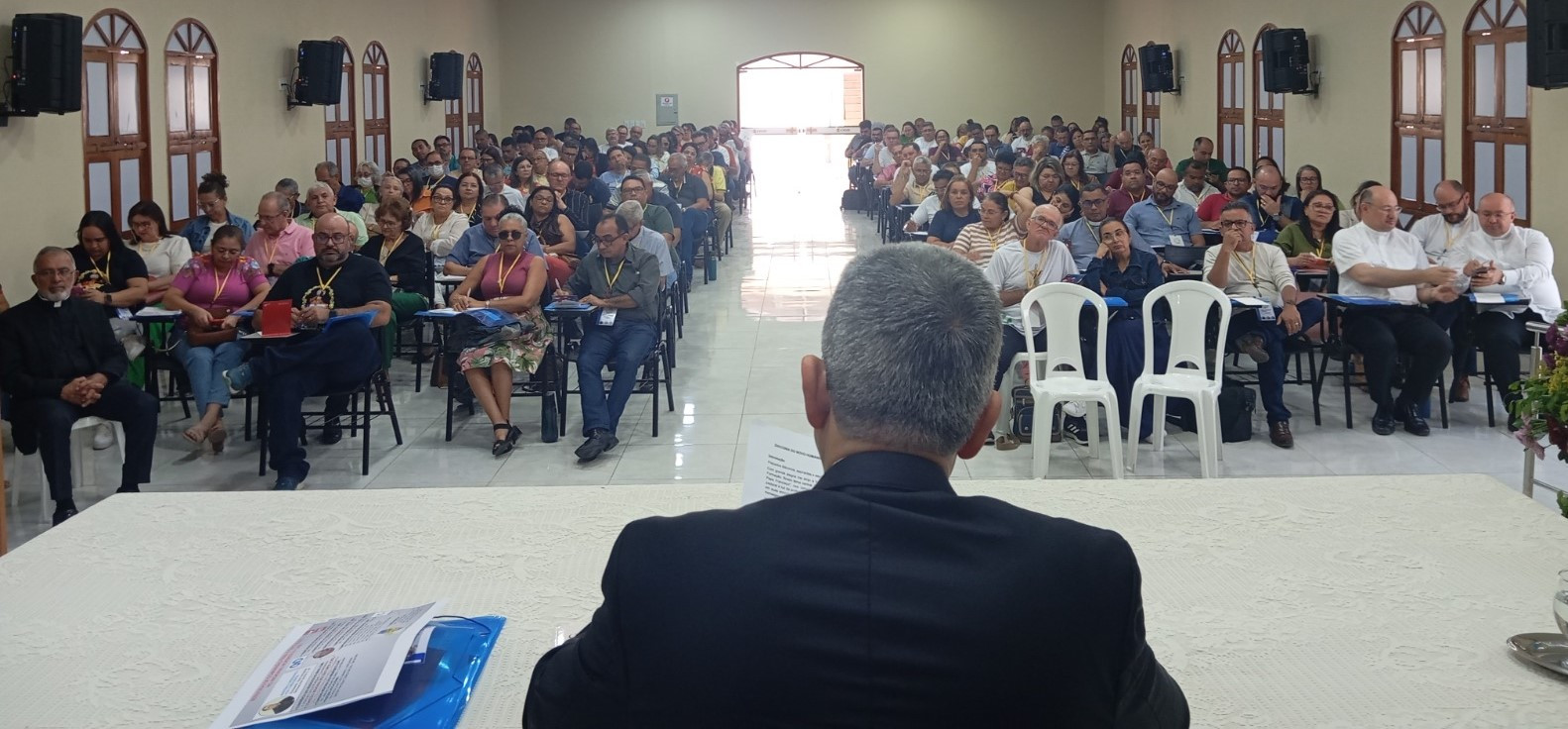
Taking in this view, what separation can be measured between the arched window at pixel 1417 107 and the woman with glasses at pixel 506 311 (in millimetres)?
6843

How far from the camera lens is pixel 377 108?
15.6 meters

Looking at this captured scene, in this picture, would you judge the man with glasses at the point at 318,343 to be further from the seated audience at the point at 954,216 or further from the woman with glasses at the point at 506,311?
the seated audience at the point at 954,216

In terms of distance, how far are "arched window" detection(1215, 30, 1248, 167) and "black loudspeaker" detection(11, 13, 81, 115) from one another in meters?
11.6

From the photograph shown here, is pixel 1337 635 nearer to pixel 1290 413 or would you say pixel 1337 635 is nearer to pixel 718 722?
pixel 718 722

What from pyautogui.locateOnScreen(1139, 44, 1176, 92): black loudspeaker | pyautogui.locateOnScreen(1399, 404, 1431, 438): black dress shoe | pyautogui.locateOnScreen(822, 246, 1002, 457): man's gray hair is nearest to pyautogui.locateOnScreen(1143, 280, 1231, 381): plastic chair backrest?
pyautogui.locateOnScreen(1399, 404, 1431, 438): black dress shoe

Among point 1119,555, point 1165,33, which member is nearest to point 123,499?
point 1119,555

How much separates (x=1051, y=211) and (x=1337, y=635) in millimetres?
4965

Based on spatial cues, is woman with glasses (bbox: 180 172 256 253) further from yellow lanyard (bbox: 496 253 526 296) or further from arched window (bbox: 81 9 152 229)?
yellow lanyard (bbox: 496 253 526 296)

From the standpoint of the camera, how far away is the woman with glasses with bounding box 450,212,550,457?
695cm

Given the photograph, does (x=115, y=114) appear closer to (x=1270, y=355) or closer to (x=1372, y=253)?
(x=1270, y=355)

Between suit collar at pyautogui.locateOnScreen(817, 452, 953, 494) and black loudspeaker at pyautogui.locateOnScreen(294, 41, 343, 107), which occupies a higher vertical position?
black loudspeaker at pyautogui.locateOnScreen(294, 41, 343, 107)

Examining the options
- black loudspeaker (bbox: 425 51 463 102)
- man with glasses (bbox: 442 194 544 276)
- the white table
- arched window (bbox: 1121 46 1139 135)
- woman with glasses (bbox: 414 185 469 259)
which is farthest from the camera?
arched window (bbox: 1121 46 1139 135)

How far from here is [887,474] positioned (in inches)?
55.4

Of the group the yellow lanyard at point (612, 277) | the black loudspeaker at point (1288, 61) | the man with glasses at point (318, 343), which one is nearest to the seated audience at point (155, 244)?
the man with glasses at point (318, 343)
